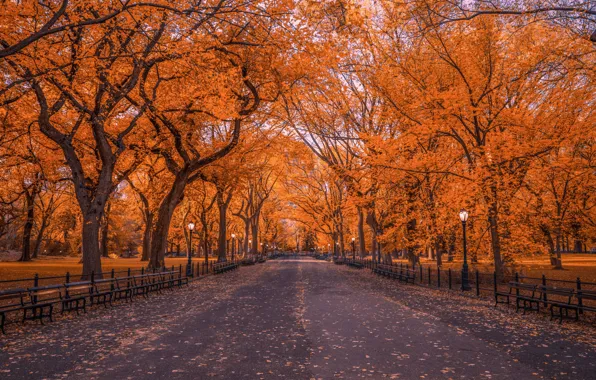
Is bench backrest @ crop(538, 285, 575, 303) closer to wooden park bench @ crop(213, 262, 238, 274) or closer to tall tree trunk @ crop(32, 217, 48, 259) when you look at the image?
wooden park bench @ crop(213, 262, 238, 274)

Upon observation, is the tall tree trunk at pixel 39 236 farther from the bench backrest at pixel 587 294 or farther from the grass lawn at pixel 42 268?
the bench backrest at pixel 587 294

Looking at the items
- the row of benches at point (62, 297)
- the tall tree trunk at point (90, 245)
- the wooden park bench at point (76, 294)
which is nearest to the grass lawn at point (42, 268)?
the tall tree trunk at point (90, 245)

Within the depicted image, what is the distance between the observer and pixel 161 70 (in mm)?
21266

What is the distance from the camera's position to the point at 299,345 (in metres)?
7.94

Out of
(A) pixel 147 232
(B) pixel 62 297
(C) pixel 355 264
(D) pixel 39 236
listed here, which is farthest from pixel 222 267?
(D) pixel 39 236

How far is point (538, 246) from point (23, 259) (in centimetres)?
4399

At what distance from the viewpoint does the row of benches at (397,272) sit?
79.6 ft

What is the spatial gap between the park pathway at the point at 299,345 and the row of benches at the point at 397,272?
10969mm

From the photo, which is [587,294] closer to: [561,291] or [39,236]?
[561,291]

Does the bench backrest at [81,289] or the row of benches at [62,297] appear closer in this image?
the row of benches at [62,297]

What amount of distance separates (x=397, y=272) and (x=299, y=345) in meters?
20.0

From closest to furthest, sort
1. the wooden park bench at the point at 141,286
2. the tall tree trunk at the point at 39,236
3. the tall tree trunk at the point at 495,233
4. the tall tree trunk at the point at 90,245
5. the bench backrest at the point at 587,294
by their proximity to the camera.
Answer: the bench backrest at the point at 587,294 → the wooden park bench at the point at 141,286 → the tall tree trunk at the point at 90,245 → the tall tree trunk at the point at 495,233 → the tall tree trunk at the point at 39,236

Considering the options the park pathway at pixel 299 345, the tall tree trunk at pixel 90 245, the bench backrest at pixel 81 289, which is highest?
the tall tree trunk at pixel 90 245

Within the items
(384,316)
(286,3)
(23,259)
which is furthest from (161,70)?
(23,259)
